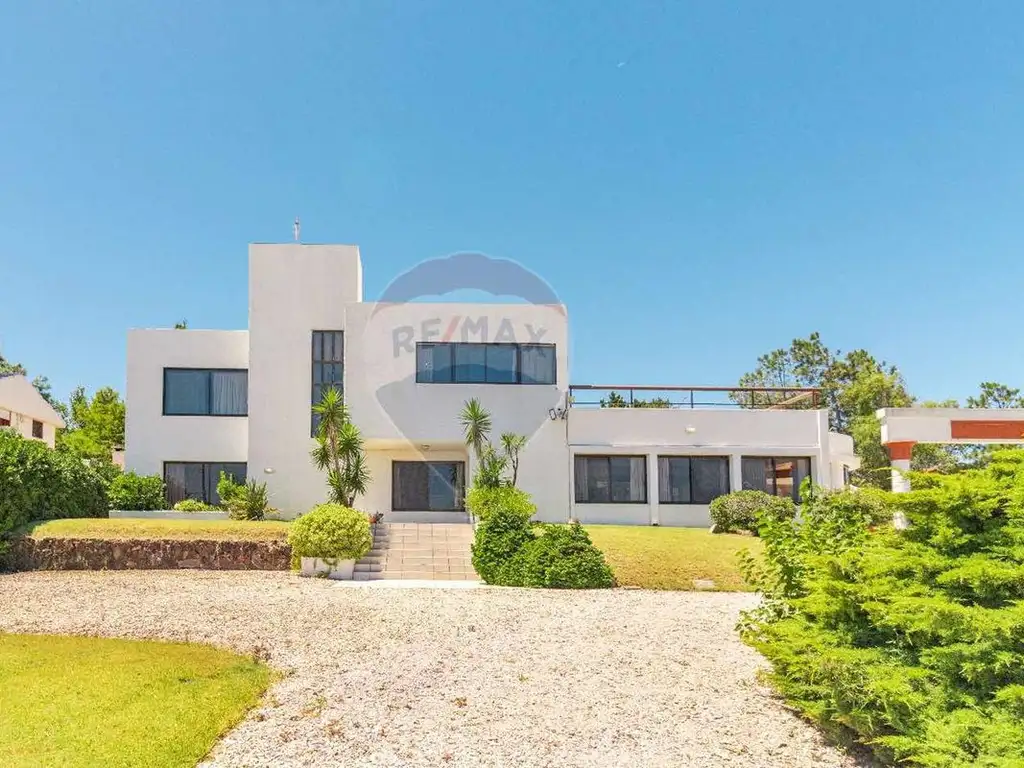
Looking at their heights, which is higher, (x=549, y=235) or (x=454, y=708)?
(x=549, y=235)

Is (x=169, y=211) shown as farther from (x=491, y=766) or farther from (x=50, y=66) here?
(x=491, y=766)

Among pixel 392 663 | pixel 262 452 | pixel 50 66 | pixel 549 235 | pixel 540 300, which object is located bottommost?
pixel 392 663

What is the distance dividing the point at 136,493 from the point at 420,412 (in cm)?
950

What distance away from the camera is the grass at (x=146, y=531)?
1714 cm

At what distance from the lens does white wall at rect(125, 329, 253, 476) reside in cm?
2517

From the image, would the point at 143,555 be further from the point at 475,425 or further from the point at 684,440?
the point at 684,440

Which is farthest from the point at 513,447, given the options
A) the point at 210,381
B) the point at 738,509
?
the point at 210,381

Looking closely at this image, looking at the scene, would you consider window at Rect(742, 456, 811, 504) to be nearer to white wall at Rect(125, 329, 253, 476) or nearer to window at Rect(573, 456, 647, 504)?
window at Rect(573, 456, 647, 504)

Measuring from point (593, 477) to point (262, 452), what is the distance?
11.3 meters

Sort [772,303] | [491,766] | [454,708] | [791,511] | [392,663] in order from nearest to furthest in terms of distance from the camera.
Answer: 1. [491,766]
2. [454,708]
3. [392,663]
4. [791,511]
5. [772,303]

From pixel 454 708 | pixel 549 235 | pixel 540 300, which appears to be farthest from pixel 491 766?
pixel 549 235

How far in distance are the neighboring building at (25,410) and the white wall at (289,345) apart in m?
15.8

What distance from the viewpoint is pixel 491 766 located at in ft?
17.5

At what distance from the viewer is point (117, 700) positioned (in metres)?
6.70
